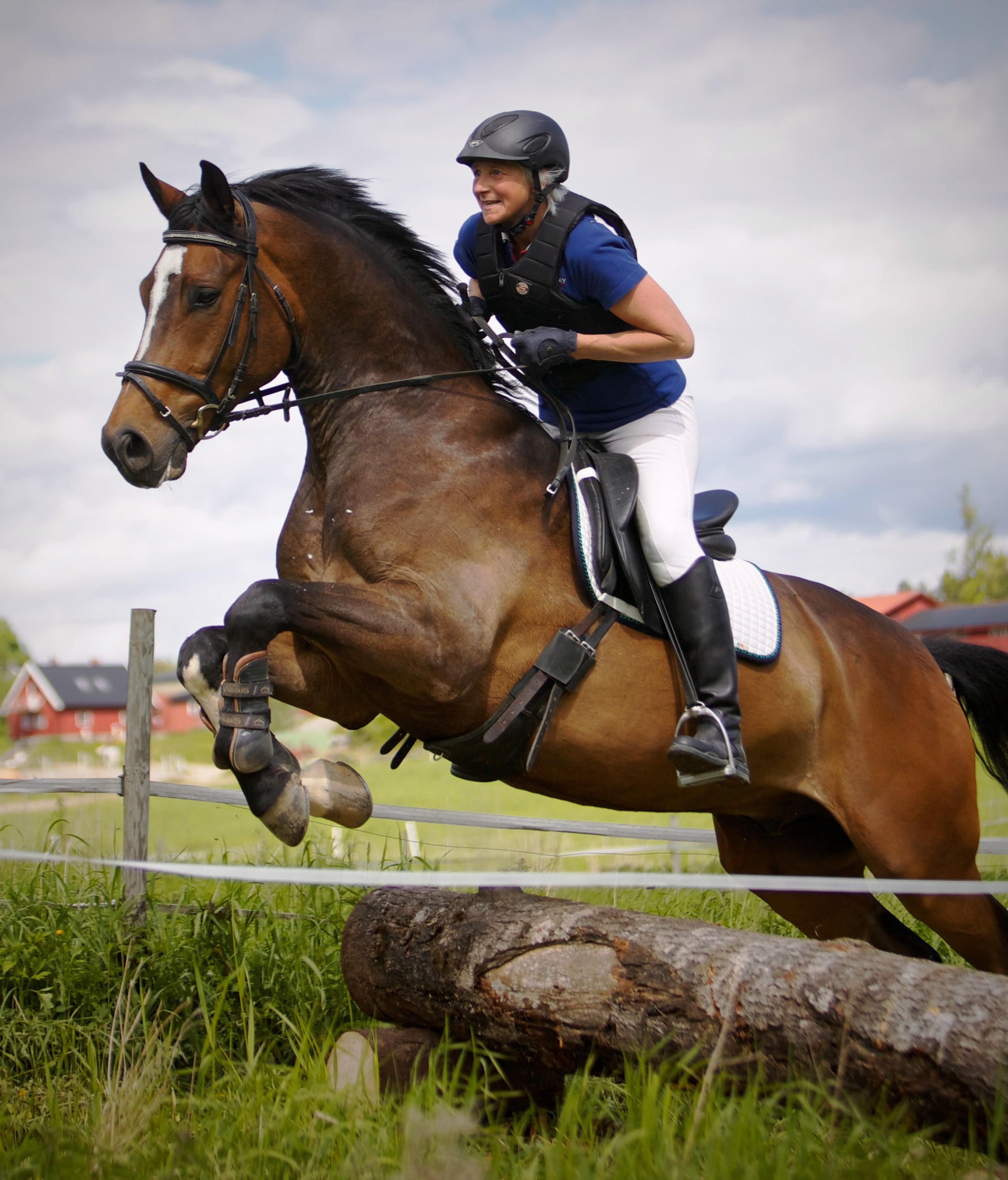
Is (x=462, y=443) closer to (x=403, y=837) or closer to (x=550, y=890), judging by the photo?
(x=403, y=837)

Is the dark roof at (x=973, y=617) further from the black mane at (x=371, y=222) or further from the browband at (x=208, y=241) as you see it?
the browband at (x=208, y=241)

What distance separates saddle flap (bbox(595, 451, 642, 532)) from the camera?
329 cm

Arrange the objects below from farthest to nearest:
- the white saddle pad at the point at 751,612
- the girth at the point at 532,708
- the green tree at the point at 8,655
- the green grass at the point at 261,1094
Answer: the green tree at the point at 8,655 → the white saddle pad at the point at 751,612 → the girth at the point at 532,708 → the green grass at the point at 261,1094

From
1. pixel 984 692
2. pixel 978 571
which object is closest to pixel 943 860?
pixel 984 692

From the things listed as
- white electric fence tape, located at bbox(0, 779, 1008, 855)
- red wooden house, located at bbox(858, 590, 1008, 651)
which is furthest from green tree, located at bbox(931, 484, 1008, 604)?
white electric fence tape, located at bbox(0, 779, 1008, 855)

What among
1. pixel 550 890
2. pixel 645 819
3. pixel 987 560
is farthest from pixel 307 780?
pixel 987 560

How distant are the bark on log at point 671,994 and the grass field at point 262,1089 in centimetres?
10

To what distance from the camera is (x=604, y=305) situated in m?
3.23

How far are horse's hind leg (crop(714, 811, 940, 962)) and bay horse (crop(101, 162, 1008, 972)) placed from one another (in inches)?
11.5

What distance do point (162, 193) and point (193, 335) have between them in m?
A: 0.57

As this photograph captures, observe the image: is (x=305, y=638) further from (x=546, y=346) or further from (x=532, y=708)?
(x=546, y=346)

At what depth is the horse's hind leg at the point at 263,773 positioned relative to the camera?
2.76m

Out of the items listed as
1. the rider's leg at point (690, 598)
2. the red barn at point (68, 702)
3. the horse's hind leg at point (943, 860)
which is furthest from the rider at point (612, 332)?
the red barn at point (68, 702)

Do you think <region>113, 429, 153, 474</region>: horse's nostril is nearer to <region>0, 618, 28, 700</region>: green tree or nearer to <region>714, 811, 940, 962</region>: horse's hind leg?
<region>714, 811, 940, 962</region>: horse's hind leg
